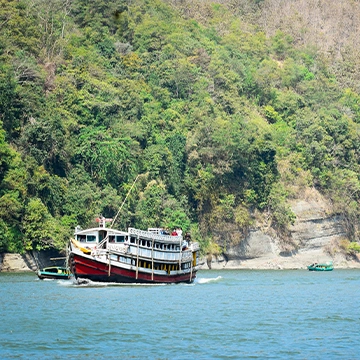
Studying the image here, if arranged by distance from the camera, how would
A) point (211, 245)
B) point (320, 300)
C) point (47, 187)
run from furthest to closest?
point (211, 245), point (47, 187), point (320, 300)

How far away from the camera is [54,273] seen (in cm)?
7206

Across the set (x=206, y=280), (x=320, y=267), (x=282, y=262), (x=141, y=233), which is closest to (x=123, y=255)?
(x=141, y=233)

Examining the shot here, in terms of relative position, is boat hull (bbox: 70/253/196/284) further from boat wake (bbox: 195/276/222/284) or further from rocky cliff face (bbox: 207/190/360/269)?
rocky cliff face (bbox: 207/190/360/269)

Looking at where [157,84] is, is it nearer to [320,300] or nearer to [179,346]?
[320,300]

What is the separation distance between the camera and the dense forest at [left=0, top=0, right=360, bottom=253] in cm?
8581

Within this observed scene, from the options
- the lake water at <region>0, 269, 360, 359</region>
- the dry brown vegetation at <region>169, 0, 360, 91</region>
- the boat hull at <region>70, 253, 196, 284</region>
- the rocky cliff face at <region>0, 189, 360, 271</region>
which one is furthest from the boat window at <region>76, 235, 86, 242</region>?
the dry brown vegetation at <region>169, 0, 360, 91</region>

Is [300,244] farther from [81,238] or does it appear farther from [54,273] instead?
[81,238]

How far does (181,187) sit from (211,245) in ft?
24.0

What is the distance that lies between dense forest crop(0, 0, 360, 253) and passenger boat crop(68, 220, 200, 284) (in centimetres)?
1073

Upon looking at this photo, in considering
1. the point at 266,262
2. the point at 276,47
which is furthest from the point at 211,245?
the point at 276,47

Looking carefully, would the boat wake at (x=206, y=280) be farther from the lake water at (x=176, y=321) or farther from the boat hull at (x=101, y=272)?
the boat hull at (x=101, y=272)

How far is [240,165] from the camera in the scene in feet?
335

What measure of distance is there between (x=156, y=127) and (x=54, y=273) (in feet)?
118

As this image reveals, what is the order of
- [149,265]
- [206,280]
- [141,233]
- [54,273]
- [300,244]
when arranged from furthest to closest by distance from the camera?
1. [300,244]
2. [206,280]
3. [54,273]
4. [149,265]
5. [141,233]
